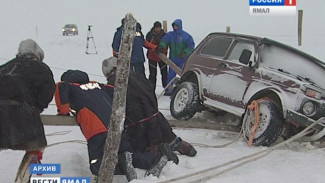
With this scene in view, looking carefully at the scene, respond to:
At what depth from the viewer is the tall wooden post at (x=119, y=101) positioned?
3992 millimetres

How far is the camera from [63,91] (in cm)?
494

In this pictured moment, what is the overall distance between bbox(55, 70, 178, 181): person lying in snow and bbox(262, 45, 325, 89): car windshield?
245cm

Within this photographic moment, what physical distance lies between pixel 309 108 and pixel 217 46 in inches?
90.0

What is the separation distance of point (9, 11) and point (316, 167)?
6149 cm

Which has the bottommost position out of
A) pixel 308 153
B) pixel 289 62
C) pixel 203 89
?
pixel 308 153

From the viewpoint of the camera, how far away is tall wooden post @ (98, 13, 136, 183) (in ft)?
13.1

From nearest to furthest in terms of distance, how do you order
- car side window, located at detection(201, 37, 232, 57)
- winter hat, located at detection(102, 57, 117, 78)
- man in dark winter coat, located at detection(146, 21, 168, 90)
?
1. winter hat, located at detection(102, 57, 117, 78)
2. car side window, located at detection(201, 37, 232, 57)
3. man in dark winter coat, located at detection(146, 21, 168, 90)

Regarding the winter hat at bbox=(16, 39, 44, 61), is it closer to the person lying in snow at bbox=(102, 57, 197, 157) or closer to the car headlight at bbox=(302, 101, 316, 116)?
the person lying in snow at bbox=(102, 57, 197, 157)

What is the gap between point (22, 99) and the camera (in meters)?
4.29

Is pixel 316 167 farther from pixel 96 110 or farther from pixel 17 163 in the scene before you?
pixel 17 163

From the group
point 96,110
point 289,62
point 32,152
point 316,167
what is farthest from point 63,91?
point 289,62

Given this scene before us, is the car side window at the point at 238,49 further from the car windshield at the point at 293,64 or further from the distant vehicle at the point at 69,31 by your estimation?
the distant vehicle at the point at 69,31

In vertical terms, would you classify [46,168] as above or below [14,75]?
below

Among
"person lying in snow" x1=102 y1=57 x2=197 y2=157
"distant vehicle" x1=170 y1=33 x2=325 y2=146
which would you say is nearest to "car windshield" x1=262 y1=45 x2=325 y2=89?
"distant vehicle" x1=170 y1=33 x2=325 y2=146
